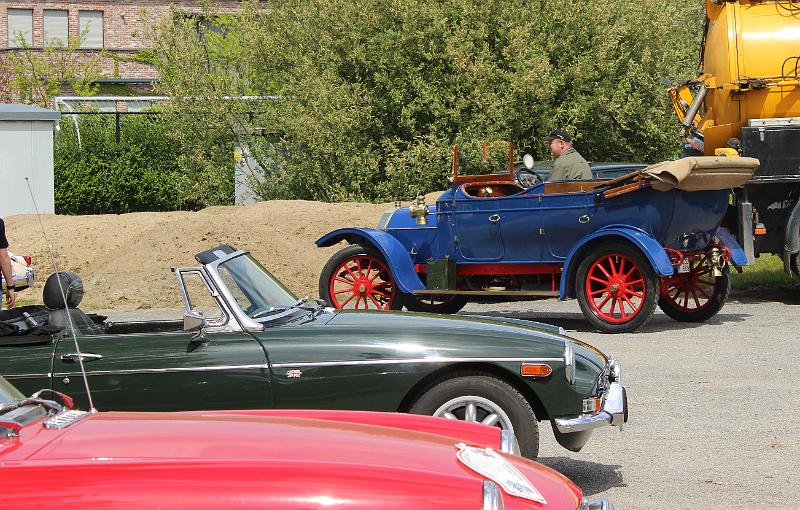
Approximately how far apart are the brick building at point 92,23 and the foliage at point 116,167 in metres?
25.9

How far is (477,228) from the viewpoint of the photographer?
46.1 ft

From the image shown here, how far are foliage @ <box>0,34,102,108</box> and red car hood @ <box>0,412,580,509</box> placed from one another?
43.1 m

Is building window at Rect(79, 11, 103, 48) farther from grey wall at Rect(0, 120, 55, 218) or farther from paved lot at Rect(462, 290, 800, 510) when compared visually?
paved lot at Rect(462, 290, 800, 510)

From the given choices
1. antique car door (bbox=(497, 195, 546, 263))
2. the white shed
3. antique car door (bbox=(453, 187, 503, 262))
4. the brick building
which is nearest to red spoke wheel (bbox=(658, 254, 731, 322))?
antique car door (bbox=(497, 195, 546, 263))

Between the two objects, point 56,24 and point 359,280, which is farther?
point 56,24

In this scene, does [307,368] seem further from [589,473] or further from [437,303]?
[437,303]

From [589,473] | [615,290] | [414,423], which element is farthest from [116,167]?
[414,423]

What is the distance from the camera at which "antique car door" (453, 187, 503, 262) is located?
45.8ft

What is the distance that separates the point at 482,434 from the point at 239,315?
2.45 metres

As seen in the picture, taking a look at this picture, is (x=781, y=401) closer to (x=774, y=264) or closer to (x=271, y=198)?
(x=774, y=264)

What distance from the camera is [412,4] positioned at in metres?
23.4

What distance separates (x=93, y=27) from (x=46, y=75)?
11.4 meters

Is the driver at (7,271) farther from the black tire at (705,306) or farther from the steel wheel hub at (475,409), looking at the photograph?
the black tire at (705,306)

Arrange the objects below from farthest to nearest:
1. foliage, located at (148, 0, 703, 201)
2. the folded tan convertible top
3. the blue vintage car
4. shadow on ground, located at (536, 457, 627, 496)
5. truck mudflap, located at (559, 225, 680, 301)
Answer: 1. foliage, located at (148, 0, 703, 201)
2. the blue vintage car
3. truck mudflap, located at (559, 225, 680, 301)
4. the folded tan convertible top
5. shadow on ground, located at (536, 457, 627, 496)
